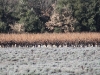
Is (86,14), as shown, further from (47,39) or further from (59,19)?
(47,39)

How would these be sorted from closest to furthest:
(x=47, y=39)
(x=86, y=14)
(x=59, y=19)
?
(x=47, y=39) → (x=59, y=19) → (x=86, y=14)

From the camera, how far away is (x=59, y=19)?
137ft

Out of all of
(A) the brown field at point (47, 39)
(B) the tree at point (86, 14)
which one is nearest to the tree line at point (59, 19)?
(B) the tree at point (86, 14)

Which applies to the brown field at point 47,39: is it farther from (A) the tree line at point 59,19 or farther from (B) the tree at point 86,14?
(B) the tree at point 86,14

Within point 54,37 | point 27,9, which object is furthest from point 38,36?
point 27,9

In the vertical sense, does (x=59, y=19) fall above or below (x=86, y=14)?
below

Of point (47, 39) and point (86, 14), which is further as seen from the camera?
point (86, 14)

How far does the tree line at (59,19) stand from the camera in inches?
1592

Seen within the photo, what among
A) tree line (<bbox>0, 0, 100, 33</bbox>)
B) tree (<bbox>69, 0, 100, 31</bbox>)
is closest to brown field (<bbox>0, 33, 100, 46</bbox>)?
tree line (<bbox>0, 0, 100, 33</bbox>)

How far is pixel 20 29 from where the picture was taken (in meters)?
39.7

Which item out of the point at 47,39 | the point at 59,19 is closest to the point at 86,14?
the point at 59,19

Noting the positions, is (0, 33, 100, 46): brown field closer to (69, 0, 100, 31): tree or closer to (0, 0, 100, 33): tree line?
(0, 0, 100, 33): tree line

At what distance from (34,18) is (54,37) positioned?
359 inches

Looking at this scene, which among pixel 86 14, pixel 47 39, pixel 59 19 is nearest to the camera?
pixel 47 39
